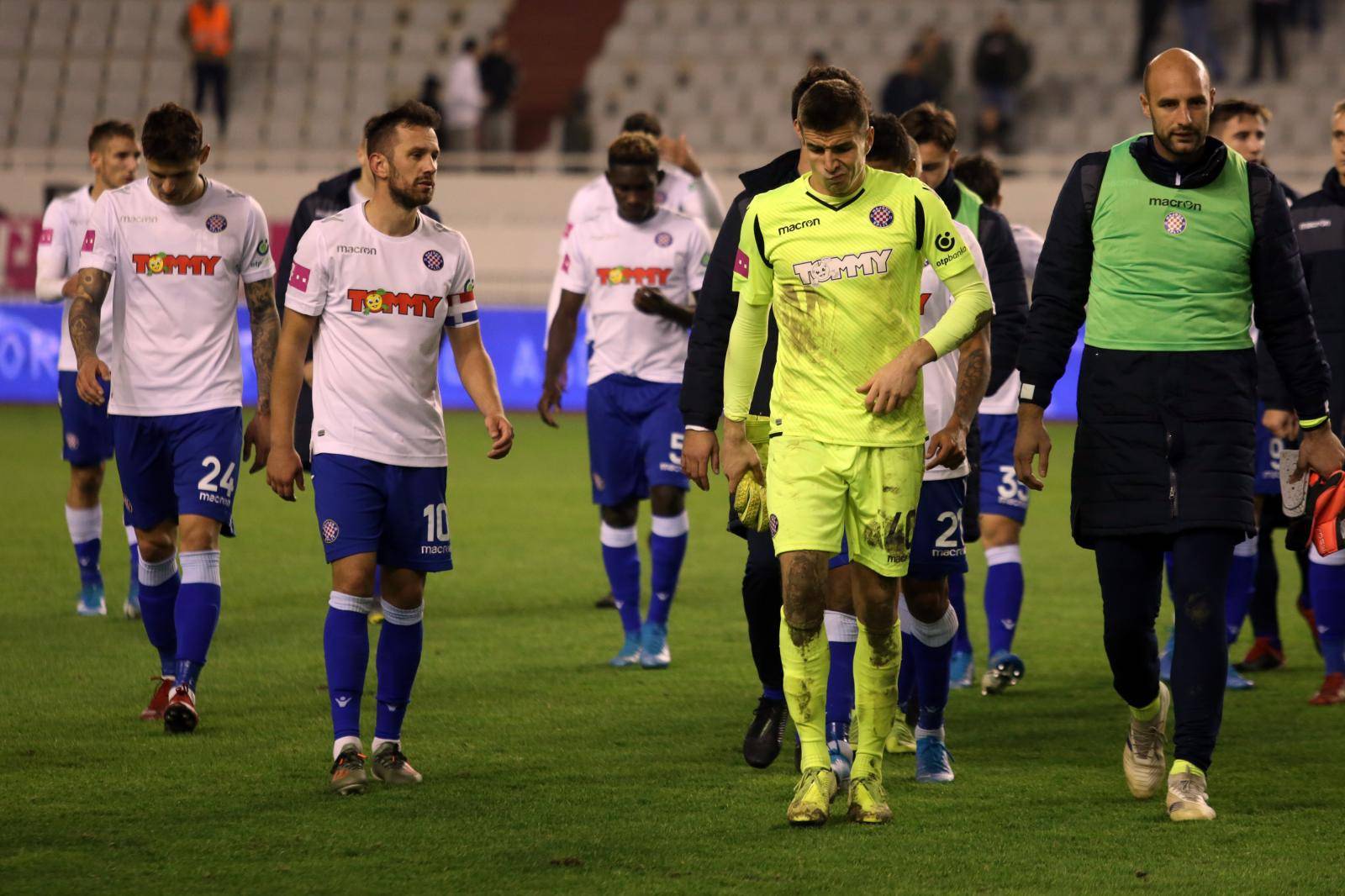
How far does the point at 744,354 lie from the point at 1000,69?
18519mm

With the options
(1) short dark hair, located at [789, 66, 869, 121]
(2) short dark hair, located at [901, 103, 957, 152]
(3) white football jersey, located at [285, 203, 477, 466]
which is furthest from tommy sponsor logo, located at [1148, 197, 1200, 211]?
(3) white football jersey, located at [285, 203, 477, 466]

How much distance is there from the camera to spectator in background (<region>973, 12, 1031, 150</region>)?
75.4 ft

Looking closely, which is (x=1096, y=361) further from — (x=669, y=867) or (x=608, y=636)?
(x=608, y=636)

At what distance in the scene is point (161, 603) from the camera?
274 inches

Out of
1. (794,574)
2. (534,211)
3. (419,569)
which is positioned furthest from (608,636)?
(534,211)

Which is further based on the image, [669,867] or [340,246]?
[340,246]

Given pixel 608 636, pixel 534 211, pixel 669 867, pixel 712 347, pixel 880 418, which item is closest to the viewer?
pixel 669 867

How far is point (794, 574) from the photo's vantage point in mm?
5230

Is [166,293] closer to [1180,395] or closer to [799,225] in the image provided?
[799,225]

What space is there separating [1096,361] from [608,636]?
3.80 meters

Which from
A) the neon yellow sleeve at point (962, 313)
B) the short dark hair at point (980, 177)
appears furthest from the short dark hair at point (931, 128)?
the neon yellow sleeve at point (962, 313)

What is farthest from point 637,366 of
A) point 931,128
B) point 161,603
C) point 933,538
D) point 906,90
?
point 906,90

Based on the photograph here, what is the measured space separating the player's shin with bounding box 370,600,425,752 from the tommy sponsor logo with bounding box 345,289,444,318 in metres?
0.91


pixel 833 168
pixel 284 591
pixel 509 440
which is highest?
pixel 833 168
